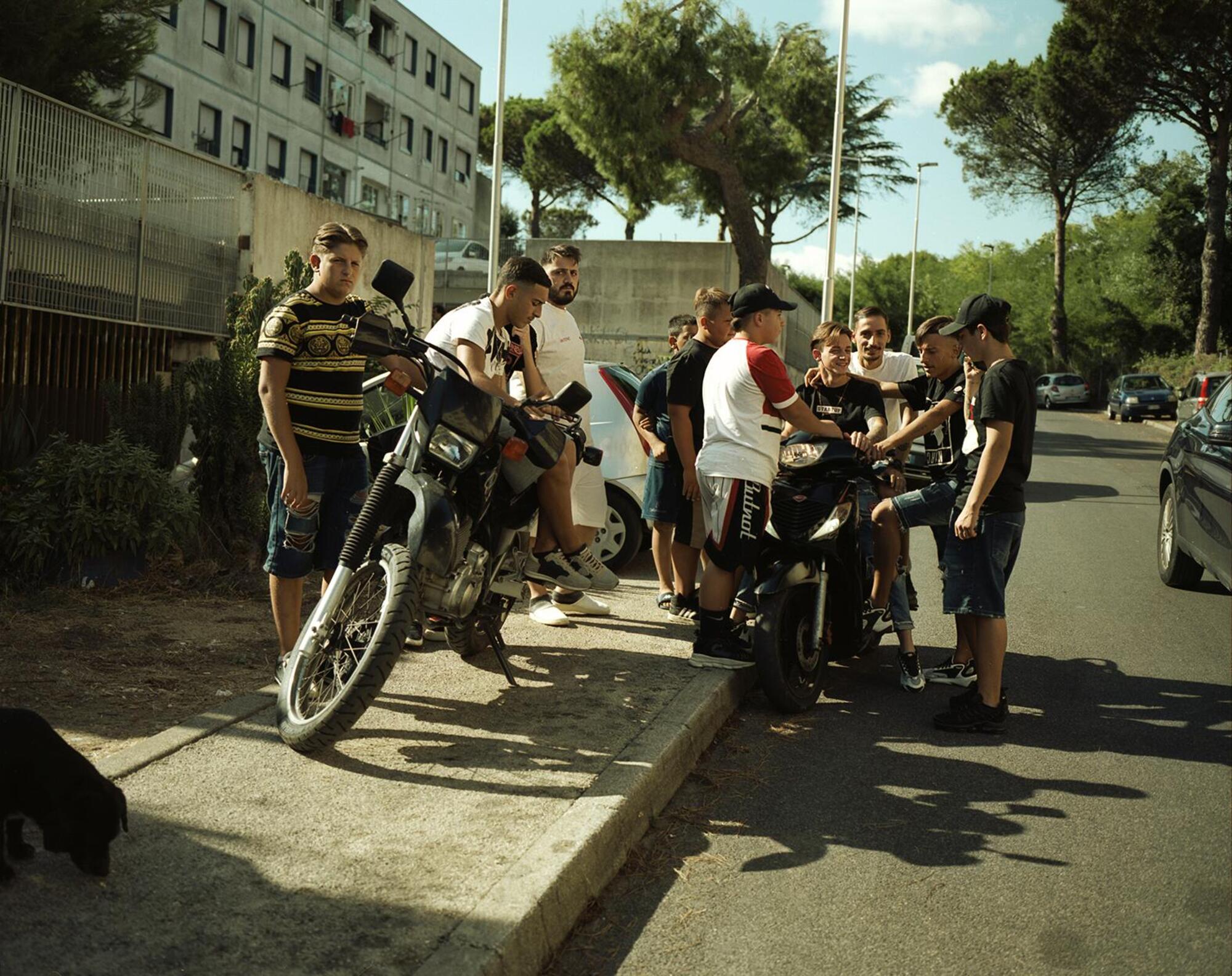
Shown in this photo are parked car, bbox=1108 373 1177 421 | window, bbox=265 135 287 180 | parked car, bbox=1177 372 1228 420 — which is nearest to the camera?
parked car, bbox=1177 372 1228 420

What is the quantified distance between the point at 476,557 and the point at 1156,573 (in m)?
7.63

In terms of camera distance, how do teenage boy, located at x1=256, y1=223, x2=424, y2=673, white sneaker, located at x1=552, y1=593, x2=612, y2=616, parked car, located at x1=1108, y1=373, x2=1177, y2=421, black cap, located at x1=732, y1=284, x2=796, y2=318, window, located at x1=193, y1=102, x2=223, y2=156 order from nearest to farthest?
teenage boy, located at x1=256, y1=223, x2=424, y2=673 → black cap, located at x1=732, y1=284, x2=796, y2=318 → white sneaker, located at x1=552, y1=593, x2=612, y2=616 → window, located at x1=193, y1=102, x2=223, y2=156 → parked car, located at x1=1108, y1=373, x2=1177, y2=421

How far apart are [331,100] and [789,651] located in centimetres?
4394

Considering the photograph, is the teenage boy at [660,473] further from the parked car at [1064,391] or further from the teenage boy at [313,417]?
the parked car at [1064,391]

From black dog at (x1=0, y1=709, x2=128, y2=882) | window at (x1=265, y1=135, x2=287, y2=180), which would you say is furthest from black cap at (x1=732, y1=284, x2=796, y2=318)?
window at (x1=265, y1=135, x2=287, y2=180)

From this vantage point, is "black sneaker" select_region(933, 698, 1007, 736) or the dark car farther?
the dark car

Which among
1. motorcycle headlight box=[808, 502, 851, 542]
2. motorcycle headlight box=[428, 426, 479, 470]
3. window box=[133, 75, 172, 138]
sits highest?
window box=[133, 75, 172, 138]

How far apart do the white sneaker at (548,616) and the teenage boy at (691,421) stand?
29.8 inches

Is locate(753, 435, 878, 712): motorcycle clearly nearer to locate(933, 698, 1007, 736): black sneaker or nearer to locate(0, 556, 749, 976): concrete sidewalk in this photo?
locate(0, 556, 749, 976): concrete sidewalk

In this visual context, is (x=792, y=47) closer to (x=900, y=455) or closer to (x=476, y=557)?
(x=900, y=455)

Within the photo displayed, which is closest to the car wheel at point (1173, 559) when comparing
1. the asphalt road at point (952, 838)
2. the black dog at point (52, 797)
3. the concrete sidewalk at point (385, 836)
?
the asphalt road at point (952, 838)

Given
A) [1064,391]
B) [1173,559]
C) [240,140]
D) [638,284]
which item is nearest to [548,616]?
[1173,559]

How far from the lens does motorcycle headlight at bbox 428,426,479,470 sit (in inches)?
188

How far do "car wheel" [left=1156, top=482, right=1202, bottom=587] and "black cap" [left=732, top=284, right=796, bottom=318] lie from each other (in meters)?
5.21
